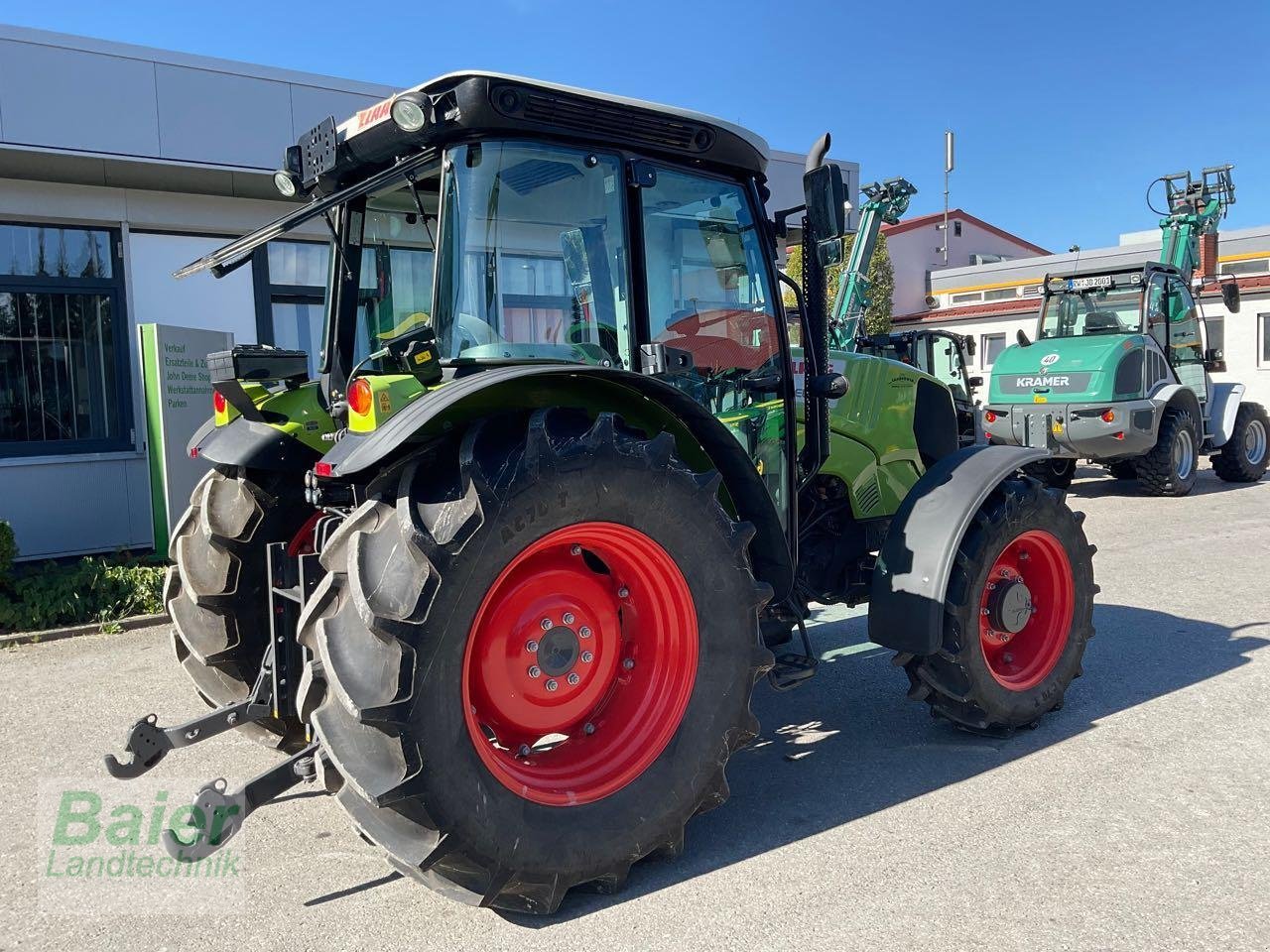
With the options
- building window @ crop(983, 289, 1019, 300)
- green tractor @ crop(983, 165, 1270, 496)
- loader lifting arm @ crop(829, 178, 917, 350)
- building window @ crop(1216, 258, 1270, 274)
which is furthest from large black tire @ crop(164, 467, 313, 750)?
building window @ crop(983, 289, 1019, 300)

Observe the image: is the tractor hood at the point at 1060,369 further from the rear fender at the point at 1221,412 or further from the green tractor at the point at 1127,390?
the rear fender at the point at 1221,412

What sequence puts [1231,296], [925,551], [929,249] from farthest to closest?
1. [929,249]
2. [1231,296]
3. [925,551]

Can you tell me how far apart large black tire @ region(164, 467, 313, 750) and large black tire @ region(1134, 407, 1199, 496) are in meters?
11.0

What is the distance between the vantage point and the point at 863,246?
1367cm

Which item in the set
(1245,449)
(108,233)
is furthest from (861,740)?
(1245,449)

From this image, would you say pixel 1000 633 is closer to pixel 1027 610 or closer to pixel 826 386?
pixel 1027 610

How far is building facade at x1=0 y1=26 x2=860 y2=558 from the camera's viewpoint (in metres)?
7.60

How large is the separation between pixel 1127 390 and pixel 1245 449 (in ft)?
10.7

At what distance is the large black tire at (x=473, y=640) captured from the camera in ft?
8.58

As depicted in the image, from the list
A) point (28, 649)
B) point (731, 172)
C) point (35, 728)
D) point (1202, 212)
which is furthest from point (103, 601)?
point (1202, 212)

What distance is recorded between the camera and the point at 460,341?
3.11 meters

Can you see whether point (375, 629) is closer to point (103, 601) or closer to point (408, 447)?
point (408, 447)

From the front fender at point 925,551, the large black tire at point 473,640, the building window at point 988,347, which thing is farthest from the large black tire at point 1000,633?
the building window at point 988,347

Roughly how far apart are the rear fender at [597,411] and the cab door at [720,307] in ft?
0.91
